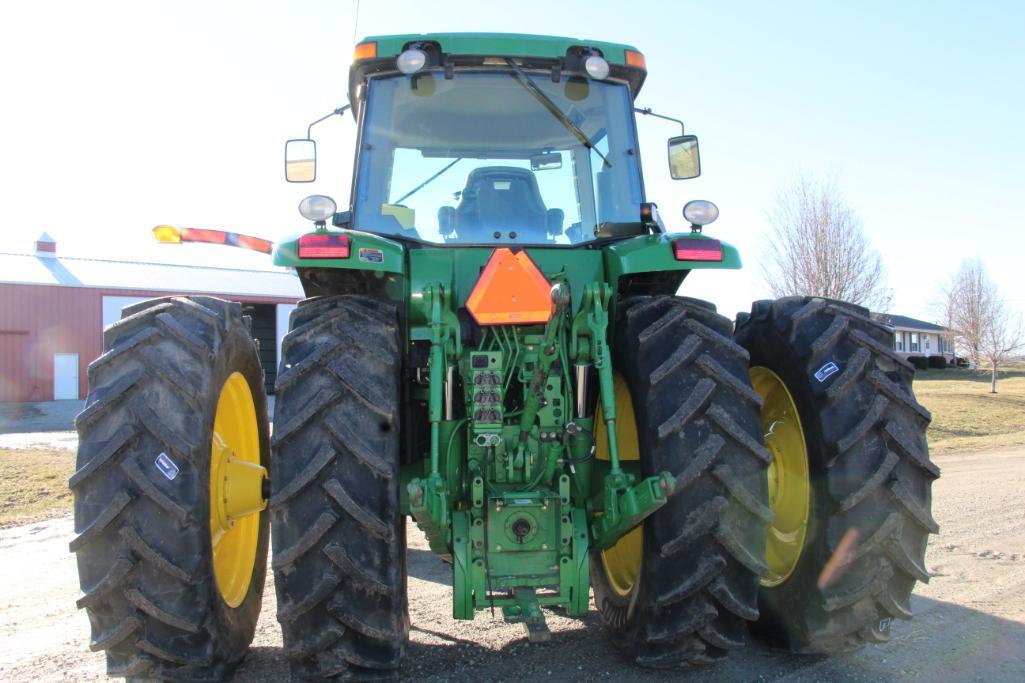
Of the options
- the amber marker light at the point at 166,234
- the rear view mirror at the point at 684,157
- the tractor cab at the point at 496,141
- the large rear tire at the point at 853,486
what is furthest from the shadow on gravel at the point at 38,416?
the large rear tire at the point at 853,486

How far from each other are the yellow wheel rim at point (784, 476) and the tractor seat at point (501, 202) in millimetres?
1457

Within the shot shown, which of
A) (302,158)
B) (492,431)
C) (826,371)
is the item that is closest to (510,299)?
(492,431)

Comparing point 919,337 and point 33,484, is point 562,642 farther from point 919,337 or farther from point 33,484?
point 919,337

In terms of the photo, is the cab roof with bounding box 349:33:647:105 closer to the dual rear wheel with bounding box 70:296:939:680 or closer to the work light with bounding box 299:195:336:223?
the work light with bounding box 299:195:336:223

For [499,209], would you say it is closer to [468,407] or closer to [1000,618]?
[468,407]

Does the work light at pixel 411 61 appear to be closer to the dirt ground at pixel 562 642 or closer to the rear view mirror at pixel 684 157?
the rear view mirror at pixel 684 157

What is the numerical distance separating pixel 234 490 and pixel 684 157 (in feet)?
11.1

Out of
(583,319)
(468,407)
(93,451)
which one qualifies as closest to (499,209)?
(583,319)

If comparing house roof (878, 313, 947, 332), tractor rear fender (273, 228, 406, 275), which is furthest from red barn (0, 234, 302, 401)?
house roof (878, 313, 947, 332)

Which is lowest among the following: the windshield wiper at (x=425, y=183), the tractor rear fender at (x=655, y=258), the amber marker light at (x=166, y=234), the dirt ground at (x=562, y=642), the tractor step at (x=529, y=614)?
the dirt ground at (x=562, y=642)

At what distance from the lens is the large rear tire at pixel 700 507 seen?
3148 mm

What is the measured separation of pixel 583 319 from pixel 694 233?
2.71 feet

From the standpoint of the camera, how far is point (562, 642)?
157 inches

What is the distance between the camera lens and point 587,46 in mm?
4348
